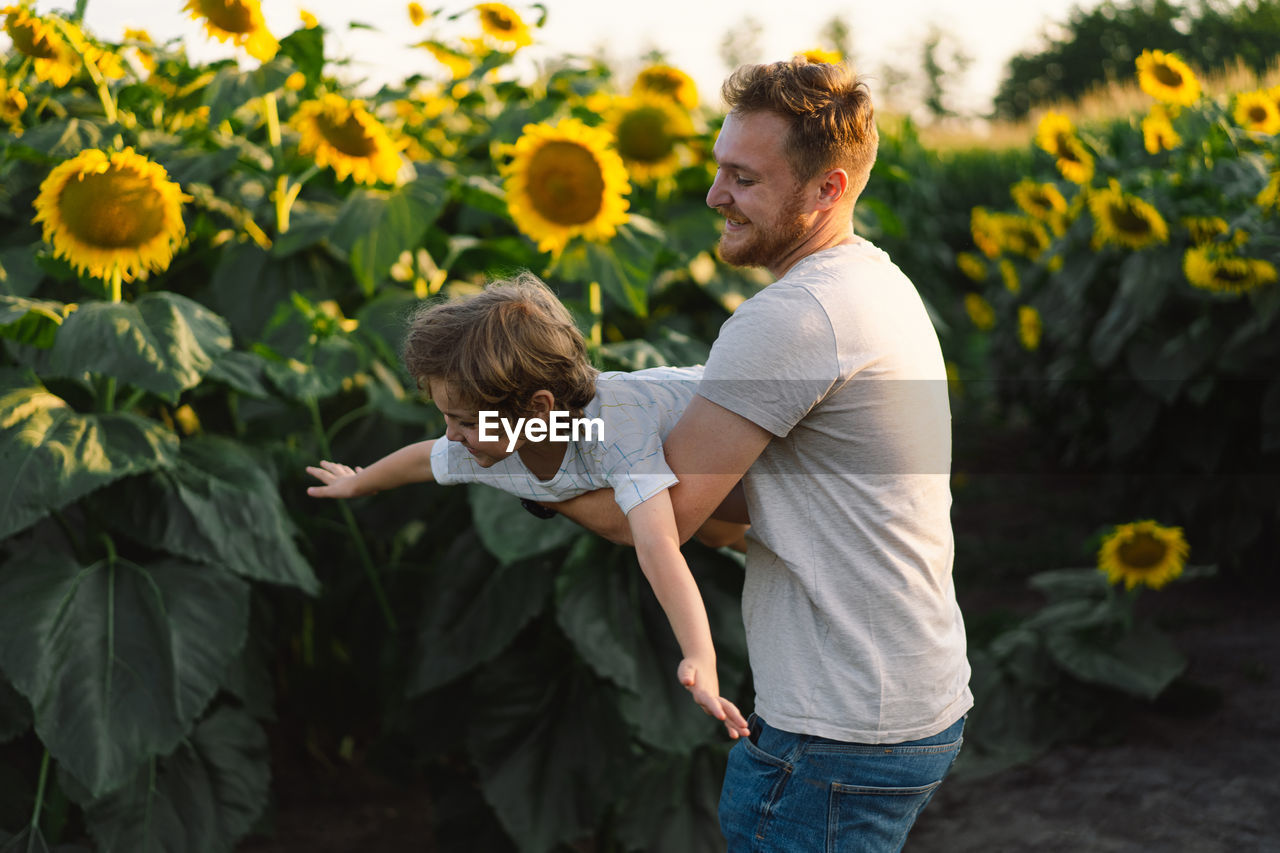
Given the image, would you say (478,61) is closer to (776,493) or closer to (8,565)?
(8,565)

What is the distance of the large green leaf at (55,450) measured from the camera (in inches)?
84.3

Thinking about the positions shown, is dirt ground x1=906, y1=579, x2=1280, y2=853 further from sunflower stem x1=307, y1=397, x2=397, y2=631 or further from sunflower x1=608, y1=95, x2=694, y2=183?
sunflower x1=608, y1=95, x2=694, y2=183

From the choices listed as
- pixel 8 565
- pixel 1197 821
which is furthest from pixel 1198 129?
pixel 8 565

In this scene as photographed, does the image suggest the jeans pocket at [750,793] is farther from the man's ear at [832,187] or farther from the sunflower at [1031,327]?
the sunflower at [1031,327]

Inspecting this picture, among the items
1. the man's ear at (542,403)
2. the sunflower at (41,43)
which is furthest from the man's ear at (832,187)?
the sunflower at (41,43)

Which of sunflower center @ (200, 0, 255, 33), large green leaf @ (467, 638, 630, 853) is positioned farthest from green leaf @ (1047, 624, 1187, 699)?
sunflower center @ (200, 0, 255, 33)

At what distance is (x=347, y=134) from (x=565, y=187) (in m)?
0.61

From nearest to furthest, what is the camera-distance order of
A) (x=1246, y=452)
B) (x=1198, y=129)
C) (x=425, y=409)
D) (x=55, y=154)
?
1. (x=55, y=154)
2. (x=425, y=409)
3. (x=1198, y=129)
4. (x=1246, y=452)

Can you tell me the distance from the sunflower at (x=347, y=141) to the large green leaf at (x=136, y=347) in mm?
829

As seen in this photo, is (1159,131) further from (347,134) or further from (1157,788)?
(347,134)

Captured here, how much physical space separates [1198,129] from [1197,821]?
245 centimetres

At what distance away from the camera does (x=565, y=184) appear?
2.86m

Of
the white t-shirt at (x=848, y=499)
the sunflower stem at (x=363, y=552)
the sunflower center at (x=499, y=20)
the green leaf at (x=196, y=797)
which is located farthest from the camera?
the sunflower center at (x=499, y=20)

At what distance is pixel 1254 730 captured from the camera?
12.3ft
